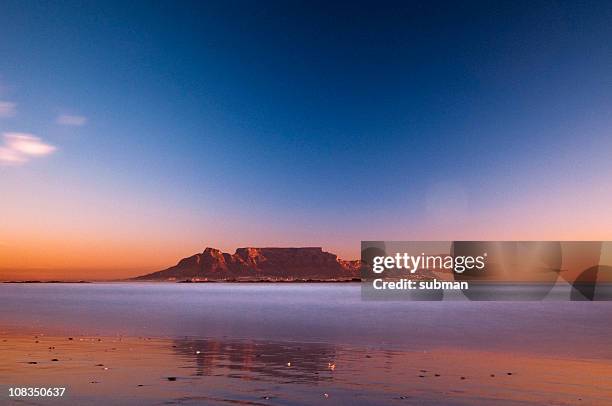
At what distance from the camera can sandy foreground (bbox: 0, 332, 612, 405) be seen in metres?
16.5

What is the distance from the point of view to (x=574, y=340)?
36.6m

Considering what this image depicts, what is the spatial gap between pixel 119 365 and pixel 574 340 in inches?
1107

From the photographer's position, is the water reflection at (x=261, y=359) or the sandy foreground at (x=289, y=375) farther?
the water reflection at (x=261, y=359)

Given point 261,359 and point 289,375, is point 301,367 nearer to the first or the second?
point 289,375

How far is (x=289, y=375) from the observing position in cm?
2020

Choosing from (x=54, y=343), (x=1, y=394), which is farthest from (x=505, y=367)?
(x=54, y=343)

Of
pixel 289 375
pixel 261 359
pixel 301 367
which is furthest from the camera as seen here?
pixel 261 359

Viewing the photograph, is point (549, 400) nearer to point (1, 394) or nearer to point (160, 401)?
point (160, 401)

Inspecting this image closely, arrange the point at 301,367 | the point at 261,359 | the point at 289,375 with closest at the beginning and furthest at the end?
1. the point at 289,375
2. the point at 301,367
3. the point at 261,359

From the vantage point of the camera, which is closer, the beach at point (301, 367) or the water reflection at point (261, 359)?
the beach at point (301, 367)

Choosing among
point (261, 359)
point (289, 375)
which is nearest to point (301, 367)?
point (289, 375)

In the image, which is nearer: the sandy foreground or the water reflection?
the sandy foreground

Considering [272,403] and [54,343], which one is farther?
[54,343]

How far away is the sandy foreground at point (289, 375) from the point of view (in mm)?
16484
